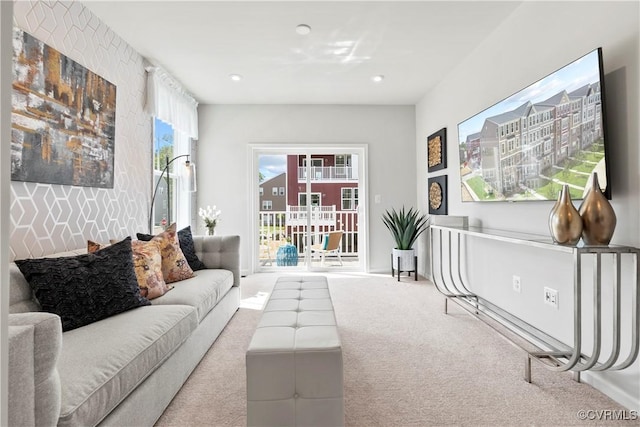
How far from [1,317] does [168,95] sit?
3677 millimetres

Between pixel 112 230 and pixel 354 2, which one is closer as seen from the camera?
pixel 354 2

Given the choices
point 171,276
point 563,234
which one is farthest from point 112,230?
point 563,234

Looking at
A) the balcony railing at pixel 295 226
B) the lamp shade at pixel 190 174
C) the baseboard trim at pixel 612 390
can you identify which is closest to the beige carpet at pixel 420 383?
the baseboard trim at pixel 612 390

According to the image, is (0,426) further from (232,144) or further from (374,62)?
(232,144)

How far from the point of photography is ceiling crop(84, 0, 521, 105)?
2395 millimetres

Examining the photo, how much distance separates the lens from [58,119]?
2.06m

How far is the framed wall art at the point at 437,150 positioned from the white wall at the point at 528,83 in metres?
0.13

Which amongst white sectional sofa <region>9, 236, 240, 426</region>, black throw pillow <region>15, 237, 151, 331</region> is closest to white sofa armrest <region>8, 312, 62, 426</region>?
white sectional sofa <region>9, 236, 240, 426</region>

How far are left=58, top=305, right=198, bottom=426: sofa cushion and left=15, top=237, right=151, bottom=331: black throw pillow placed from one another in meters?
0.07

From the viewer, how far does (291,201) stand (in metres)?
4.97

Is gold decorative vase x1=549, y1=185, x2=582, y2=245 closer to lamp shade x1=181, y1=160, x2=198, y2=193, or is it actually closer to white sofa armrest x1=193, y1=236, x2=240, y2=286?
white sofa armrest x1=193, y1=236, x2=240, y2=286

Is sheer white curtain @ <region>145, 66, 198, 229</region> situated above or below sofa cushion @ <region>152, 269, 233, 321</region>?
above

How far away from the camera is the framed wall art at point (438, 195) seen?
3.82 metres

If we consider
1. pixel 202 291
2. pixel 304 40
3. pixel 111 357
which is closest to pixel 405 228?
pixel 304 40
